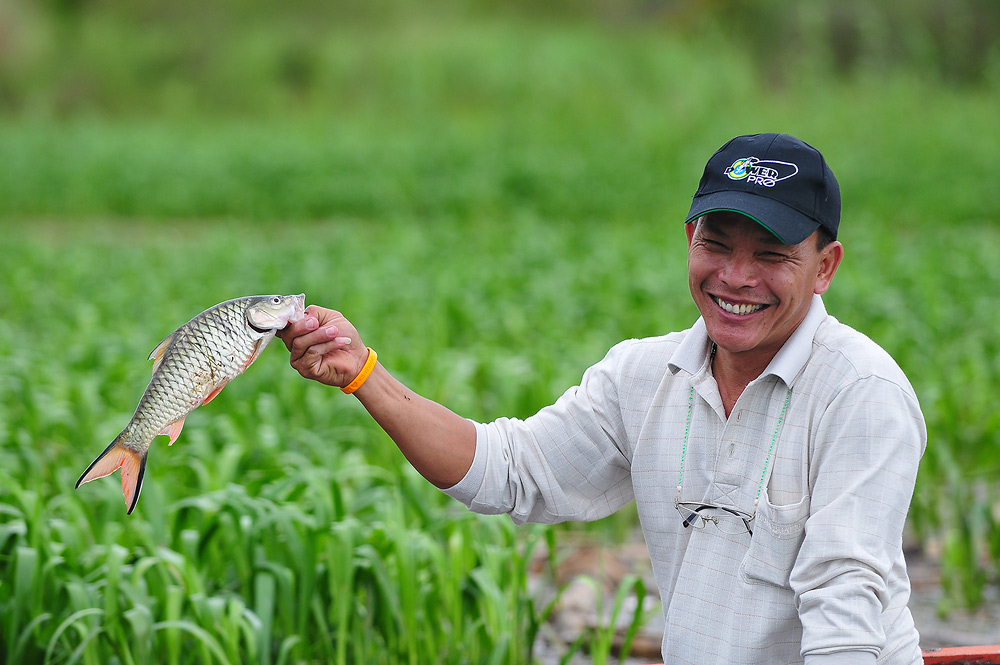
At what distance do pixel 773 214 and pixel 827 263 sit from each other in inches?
7.3

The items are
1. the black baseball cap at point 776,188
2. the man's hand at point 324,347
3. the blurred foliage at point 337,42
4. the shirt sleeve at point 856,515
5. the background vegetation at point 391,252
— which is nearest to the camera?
the shirt sleeve at point 856,515

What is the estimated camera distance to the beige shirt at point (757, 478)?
1388 millimetres

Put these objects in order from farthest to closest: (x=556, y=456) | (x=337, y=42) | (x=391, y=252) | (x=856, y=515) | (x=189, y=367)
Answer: (x=337, y=42)
(x=391, y=252)
(x=556, y=456)
(x=189, y=367)
(x=856, y=515)

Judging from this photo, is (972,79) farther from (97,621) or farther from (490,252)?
(97,621)

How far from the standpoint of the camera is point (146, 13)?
77.4ft

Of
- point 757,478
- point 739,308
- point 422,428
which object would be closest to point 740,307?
point 739,308

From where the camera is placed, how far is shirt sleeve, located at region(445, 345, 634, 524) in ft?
5.76

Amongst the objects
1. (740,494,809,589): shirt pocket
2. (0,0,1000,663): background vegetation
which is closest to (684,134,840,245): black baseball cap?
(740,494,809,589): shirt pocket

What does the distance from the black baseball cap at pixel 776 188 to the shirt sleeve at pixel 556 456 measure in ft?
1.26

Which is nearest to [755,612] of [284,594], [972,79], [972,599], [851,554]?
[851,554]

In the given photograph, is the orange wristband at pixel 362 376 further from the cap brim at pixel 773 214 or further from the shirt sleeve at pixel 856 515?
the shirt sleeve at pixel 856 515

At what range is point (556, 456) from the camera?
1796 millimetres

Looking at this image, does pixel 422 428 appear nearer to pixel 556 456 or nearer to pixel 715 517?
pixel 556 456

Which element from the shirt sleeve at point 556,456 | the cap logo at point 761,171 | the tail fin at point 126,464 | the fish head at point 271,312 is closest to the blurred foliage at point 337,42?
the shirt sleeve at point 556,456
